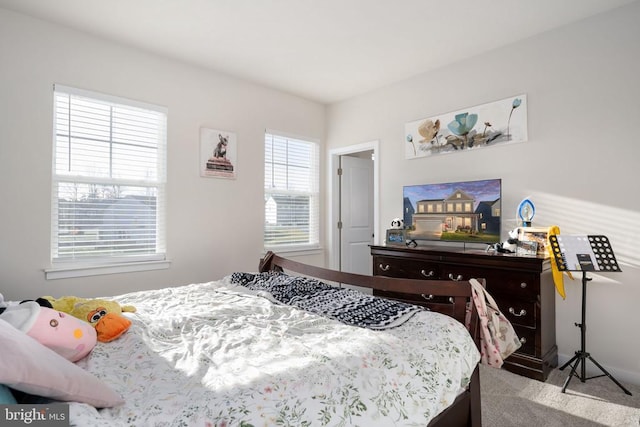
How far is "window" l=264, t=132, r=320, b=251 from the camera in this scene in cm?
432

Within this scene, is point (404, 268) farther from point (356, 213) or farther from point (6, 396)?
point (6, 396)

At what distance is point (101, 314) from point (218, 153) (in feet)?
8.18

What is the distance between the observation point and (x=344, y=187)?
4953mm

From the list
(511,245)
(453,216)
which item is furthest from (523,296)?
(453,216)

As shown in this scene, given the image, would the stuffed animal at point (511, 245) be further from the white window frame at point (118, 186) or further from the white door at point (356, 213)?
the white window frame at point (118, 186)

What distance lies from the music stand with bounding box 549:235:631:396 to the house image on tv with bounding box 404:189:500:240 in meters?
0.71

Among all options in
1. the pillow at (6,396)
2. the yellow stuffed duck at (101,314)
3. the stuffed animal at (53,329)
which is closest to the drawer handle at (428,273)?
the yellow stuffed duck at (101,314)

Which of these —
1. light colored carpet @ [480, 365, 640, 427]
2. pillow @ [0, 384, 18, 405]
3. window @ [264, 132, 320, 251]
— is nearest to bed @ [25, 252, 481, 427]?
pillow @ [0, 384, 18, 405]

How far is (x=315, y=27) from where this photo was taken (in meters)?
2.89

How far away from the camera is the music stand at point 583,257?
7.70 ft

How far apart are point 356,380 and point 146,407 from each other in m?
0.65

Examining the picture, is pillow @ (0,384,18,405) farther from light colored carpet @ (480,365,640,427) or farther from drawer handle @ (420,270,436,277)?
drawer handle @ (420,270,436,277)

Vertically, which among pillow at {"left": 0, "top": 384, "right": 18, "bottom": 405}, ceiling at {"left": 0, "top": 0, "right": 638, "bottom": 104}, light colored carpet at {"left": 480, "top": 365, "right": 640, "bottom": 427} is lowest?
light colored carpet at {"left": 480, "top": 365, "right": 640, "bottom": 427}

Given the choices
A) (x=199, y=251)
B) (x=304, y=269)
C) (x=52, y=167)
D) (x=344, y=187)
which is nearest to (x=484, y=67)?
(x=344, y=187)
